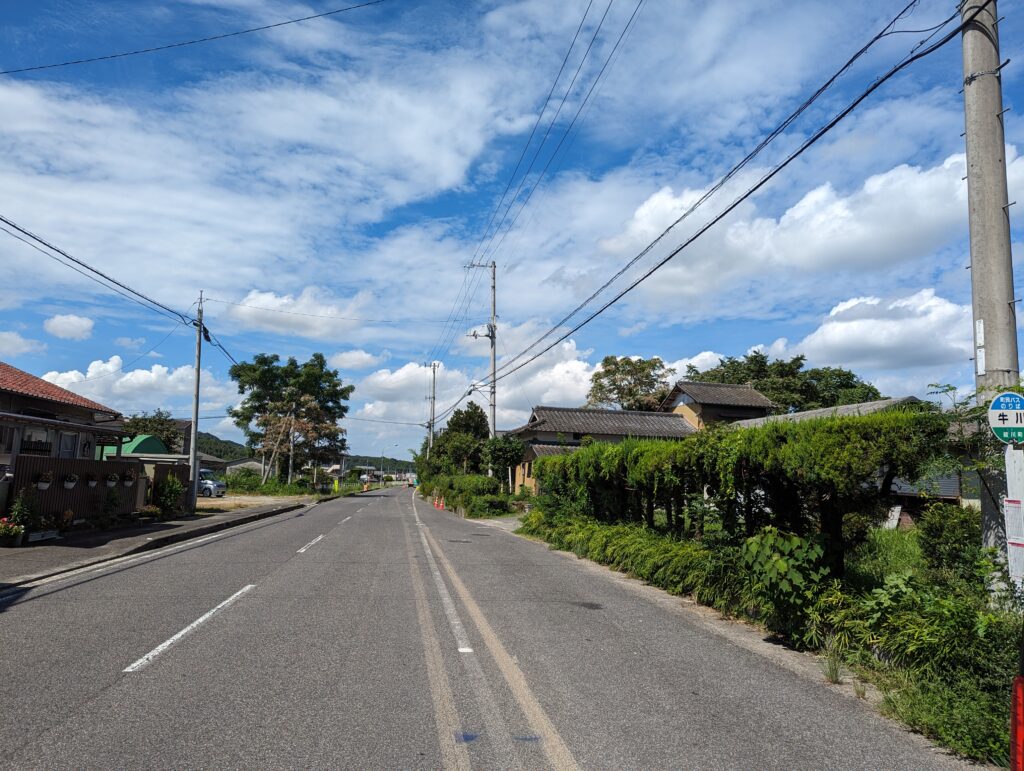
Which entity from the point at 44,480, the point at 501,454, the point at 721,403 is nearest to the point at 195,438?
the point at 44,480

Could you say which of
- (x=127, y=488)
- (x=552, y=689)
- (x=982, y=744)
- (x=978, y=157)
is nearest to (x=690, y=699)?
(x=552, y=689)

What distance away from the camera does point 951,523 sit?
10492 mm

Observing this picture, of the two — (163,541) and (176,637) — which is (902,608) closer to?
(176,637)

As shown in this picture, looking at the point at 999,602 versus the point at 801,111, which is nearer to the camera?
the point at 999,602

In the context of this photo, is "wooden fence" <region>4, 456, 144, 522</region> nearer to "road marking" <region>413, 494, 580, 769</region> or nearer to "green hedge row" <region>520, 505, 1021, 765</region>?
"road marking" <region>413, 494, 580, 769</region>

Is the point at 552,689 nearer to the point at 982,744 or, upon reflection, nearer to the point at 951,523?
the point at 982,744

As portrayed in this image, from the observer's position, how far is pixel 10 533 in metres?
14.3

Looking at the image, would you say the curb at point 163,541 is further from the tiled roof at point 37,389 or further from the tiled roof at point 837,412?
the tiled roof at point 837,412

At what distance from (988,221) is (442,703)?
23.0 feet

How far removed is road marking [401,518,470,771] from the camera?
4.23 metres

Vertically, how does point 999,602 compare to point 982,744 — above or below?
above

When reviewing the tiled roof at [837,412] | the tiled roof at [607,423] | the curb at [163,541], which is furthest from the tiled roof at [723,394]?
the curb at [163,541]

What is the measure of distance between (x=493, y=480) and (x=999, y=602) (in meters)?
31.0

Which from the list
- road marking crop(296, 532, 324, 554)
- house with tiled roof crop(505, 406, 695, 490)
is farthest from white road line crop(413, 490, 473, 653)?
house with tiled roof crop(505, 406, 695, 490)
